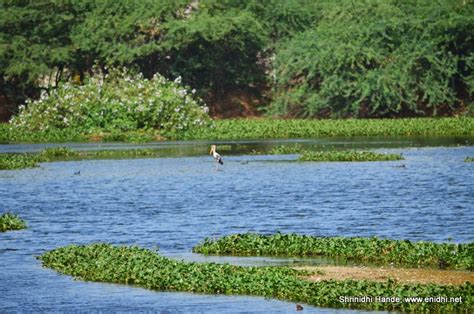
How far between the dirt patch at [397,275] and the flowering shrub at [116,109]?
4066 centimetres

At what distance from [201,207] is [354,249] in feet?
36.5

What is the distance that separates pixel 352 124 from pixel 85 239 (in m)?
38.7

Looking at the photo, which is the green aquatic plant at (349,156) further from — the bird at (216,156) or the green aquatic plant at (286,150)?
the bird at (216,156)

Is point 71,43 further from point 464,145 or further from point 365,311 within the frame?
point 365,311

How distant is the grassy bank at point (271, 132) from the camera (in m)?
63.5

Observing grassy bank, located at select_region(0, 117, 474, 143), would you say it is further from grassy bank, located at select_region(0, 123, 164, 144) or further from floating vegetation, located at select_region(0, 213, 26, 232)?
floating vegetation, located at select_region(0, 213, 26, 232)

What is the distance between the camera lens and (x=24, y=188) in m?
41.8

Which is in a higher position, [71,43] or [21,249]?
[71,43]

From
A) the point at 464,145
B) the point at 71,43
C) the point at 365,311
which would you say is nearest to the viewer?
the point at 365,311

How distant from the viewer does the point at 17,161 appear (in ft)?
163

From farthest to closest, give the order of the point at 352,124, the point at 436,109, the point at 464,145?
the point at 436,109 → the point at 352,124 → the point at 464,145

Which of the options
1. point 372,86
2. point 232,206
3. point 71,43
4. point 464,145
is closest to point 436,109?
point 372,86

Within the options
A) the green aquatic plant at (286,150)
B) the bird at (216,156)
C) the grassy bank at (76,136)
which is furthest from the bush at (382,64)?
the bird at (216,156)

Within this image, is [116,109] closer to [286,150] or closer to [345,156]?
[286,150]
